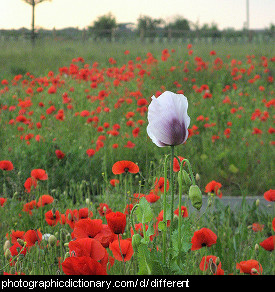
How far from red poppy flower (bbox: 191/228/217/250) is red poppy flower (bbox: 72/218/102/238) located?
33cm

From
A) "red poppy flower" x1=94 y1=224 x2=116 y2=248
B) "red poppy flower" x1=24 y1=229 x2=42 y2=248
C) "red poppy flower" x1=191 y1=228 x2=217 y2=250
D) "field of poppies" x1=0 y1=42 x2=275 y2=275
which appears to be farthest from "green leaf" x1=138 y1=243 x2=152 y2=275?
"red poppy flower" x1=24 y1=229 x2=42 y2=248

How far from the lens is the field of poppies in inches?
40.2

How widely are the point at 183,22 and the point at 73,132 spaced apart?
44.1 metres

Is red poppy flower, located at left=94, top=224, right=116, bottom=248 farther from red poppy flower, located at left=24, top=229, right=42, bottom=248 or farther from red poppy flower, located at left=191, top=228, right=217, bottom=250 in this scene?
red poppy flower, located at left=24, top=229, right=42, bottom=248

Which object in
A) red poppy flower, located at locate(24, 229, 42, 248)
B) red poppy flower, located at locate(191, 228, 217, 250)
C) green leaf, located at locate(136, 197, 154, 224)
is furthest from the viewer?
red poppy flower, located at locate(24, 229, 42, 248)

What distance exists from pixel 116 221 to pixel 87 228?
82mm

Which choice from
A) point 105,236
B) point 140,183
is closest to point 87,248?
point 105,236

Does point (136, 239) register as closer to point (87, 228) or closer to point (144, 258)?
point (144, 258)

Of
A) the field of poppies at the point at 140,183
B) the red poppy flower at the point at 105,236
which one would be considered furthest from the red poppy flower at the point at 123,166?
the red poppy flower at the point at 105,236

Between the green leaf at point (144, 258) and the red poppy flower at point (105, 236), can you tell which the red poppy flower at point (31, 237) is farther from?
the green leaf at point (144, 258)

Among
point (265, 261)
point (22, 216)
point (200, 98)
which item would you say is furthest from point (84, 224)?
point (200, 98)

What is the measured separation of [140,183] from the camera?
62.6 inches

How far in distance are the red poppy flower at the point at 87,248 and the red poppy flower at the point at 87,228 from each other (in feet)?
0.53

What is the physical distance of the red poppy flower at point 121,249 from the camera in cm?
119
